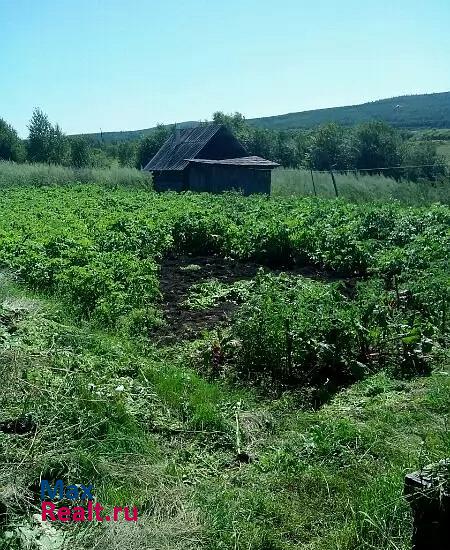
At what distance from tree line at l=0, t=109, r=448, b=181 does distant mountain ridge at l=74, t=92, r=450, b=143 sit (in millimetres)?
8962

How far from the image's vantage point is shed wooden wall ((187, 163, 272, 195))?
30062 millimetres

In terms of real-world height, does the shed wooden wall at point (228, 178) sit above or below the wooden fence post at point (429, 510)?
above

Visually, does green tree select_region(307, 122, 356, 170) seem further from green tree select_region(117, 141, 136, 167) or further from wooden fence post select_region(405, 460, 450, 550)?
wooden fence post select_region(405, 460, 450, 550)

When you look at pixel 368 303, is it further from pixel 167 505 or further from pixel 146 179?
pixel 146 179

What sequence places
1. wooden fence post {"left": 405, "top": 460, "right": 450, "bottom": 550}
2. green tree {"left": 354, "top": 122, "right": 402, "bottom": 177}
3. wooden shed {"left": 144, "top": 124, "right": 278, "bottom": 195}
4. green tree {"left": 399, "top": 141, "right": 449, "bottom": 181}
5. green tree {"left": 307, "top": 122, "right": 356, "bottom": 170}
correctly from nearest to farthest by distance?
wooden fence post {"left": 405, "top": 460, "right": 450, "bottom": 550} < wooden shed {"left": 144, "top": 124, "right": 278, "bottom": 195} < green tree {"left": 399, "top": 141, "right": 449, "bottom": 181} < green tree {"left": 354, "top": 122, "right": 402, "bottom": 177} < green tree {"left": 307, "top": 122, "right": 356, "bottom": 170}

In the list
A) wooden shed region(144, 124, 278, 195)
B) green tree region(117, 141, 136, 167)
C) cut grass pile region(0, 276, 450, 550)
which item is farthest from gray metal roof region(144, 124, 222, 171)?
cut grass pile region(0, 276, 450, 550)

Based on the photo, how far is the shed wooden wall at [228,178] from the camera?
30.1 m

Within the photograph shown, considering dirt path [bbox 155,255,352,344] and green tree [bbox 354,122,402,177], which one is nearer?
dirt path [bbox 155,255,352,344]

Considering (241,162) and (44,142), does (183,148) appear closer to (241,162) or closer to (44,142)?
(241,162)

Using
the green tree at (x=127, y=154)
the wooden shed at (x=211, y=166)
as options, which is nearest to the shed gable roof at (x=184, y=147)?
the wooden shed at (x=211, y=166)

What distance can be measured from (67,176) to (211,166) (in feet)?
36.1

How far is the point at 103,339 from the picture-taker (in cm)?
643

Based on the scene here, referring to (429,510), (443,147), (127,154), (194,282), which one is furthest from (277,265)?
(127,154)

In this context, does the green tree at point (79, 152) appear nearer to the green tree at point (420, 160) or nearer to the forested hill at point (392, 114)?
the green tree at point (420, 160)
